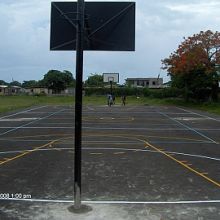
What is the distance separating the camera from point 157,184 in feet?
35.3

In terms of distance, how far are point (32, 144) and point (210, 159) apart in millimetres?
7234

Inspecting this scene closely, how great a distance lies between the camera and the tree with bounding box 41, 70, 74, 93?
449ft

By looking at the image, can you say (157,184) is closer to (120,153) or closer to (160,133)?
(120,153)

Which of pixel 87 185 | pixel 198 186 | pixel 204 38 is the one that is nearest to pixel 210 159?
pixel 198 186

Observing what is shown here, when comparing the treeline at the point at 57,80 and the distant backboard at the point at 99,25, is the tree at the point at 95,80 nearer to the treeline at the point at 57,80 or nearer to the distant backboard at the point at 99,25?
the treeline at the point at 57,80

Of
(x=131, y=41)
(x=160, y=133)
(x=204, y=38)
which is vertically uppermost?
(x=204, y=38)

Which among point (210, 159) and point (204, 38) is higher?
point (204, 38)

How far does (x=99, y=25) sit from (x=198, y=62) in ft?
165

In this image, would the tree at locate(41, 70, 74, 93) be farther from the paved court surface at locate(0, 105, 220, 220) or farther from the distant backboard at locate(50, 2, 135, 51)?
the distant backboard at locate(50, 2, 135, 51)

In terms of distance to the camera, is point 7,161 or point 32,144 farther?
point 32,144

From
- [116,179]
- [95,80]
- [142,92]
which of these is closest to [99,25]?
[116,179]

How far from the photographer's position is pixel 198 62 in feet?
191

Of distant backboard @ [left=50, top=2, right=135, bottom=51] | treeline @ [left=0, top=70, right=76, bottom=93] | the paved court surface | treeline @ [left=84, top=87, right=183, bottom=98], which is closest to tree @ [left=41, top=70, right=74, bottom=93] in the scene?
treeline @ [left=0, top=70, right=76, bottom=93]

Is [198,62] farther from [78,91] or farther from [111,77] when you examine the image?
[78,91]
